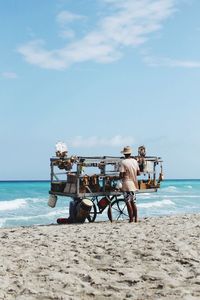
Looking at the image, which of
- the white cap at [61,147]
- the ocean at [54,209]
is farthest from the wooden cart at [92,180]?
the ocean at [54,209]

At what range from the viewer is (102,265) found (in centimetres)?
758

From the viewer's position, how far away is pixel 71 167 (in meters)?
13.3

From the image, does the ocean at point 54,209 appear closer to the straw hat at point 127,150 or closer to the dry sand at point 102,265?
the straw hat at point 127,150

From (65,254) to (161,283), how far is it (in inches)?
85.0

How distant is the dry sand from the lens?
647cm

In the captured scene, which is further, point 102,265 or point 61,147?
point 61,147

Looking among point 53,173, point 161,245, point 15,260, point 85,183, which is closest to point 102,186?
point 85,183

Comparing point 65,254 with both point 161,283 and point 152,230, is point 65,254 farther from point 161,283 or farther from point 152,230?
point 152,230

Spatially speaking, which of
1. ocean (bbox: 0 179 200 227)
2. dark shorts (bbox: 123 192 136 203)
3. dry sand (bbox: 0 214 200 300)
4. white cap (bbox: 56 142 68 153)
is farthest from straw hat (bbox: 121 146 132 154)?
ocean (bbox: 0 179 200 227)

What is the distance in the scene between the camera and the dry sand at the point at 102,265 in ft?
21.2

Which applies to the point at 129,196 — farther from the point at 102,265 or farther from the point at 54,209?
the point at 54,209

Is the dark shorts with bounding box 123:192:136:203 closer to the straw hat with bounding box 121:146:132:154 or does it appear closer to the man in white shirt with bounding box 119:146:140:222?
the man in white shirt with bounding box 119:146:140:222

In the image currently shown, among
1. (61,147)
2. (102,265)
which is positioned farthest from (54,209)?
(102,265)

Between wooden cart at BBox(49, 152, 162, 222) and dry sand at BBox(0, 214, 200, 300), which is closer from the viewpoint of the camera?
dry sand at BBox(0, 214, 200, 300)
